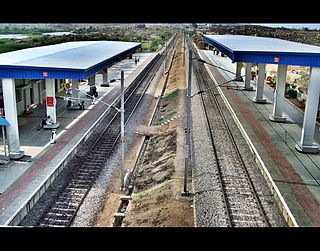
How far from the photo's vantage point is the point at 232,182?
13.6 metres

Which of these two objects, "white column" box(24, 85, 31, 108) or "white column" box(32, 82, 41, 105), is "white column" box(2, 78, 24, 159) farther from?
"white column" box(32, 82, 41, 105)

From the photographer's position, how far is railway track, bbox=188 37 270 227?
11.1 meters

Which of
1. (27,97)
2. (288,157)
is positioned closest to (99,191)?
(288,157)

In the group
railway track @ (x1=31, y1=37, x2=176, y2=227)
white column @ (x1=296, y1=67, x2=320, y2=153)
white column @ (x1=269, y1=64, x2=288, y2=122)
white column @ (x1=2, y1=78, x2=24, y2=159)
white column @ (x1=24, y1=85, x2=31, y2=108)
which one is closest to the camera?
railway track @ (x1=31, y1=37, x2=176, y2=227)

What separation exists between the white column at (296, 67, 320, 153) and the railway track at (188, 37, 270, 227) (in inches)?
113

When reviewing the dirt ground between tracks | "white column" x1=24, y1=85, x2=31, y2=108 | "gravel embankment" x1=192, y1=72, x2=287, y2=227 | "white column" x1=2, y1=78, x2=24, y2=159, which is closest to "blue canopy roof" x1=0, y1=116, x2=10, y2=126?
"white column" x1=2, y1=78, x2=24, y2=159

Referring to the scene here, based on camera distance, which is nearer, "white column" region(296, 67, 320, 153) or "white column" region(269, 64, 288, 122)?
"white column" region(296, 67, 320, 153)

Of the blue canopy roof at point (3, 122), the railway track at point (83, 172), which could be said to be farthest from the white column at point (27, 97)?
the blue canopy roof at point (3, 122)

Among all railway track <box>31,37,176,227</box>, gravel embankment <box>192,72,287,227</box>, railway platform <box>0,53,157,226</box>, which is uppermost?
gravel embankment <box>192,72,287,227</box>

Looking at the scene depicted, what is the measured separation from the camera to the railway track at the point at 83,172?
12500 millimetres

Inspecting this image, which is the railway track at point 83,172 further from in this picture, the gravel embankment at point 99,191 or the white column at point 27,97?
the white column at point 27,97
